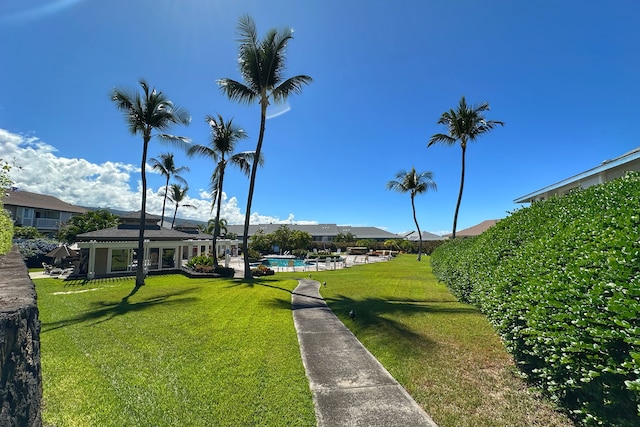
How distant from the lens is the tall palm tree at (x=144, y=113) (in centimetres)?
1450

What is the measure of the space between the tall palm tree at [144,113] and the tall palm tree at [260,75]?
10.9 feet

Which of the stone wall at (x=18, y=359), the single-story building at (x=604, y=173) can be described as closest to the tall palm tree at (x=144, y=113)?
the stone wall at (x=18, y=359)

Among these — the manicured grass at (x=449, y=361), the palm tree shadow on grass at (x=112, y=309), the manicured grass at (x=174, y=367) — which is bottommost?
the palm tree shadow on grass at (x=112, y=309)

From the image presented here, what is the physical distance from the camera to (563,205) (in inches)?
216

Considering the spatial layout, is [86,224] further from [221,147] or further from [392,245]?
[392,245]

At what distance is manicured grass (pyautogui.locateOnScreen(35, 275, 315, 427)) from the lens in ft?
11.6

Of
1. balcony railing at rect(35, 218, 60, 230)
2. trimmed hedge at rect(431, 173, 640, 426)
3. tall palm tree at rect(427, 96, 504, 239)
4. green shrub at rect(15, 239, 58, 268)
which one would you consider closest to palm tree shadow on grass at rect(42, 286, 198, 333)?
trimmed hedge at rect(431, 173, 640, 426)

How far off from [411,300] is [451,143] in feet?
58.9

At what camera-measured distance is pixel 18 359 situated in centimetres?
204

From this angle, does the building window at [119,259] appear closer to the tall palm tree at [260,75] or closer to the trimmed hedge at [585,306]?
the tall palm tree at [260,75]

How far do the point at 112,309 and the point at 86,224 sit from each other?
77.1ft

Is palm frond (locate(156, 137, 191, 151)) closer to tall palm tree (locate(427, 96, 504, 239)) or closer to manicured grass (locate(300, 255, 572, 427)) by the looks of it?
manicured grass (locate(300, 255, 572, 427))

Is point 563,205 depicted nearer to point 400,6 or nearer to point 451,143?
point 400,6

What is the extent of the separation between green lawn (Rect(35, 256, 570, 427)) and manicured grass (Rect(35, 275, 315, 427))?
0.06 feet
